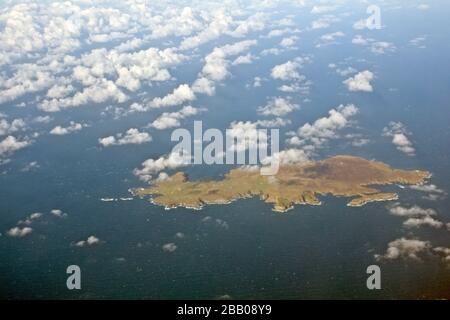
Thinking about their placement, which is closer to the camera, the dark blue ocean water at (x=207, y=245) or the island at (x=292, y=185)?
the dark blue ocean water at (x=207, y=245)

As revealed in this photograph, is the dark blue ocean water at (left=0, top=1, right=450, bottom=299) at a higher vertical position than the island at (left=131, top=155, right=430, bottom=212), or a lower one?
lower

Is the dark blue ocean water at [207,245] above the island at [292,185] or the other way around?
the other way around

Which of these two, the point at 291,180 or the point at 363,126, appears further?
→ the point at 363,126

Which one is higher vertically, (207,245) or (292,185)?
(292,185)

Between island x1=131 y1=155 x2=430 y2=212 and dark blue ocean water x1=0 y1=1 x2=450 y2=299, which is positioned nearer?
dark blue ocean water x1=0 y1=1 x2=450 y2=299

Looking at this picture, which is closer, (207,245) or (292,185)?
(207,245)

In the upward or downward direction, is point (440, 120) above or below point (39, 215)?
above
